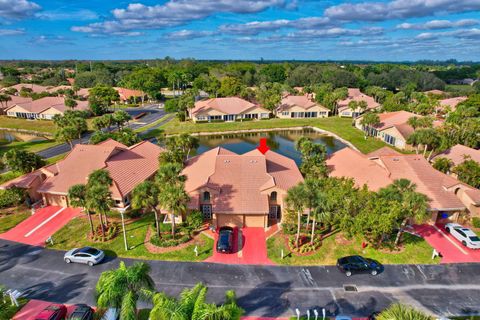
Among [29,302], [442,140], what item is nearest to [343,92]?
[442,140]

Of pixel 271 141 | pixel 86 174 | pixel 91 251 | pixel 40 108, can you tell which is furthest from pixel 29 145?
pixel 271 141

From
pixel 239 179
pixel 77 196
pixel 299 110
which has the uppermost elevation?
pixel 299 110

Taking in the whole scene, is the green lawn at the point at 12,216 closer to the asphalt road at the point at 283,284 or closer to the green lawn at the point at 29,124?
the asphalt road at the point at 283,284

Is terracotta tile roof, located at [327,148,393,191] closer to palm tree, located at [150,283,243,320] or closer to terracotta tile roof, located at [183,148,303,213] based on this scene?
A: terracotta tile roof, located at [183,148,303,213]

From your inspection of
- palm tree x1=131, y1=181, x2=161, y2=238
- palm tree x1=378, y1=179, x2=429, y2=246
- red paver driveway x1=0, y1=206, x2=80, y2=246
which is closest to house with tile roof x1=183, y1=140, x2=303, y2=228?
palm tree x1=131, y1=181, x2=161, y2=238

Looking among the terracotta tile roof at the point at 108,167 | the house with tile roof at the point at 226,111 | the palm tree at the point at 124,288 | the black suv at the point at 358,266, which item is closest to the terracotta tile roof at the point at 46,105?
the house with tile roof at the point at 226,111

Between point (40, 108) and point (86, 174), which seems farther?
point (40, 108)

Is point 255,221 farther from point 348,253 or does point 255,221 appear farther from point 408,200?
point 408,200
